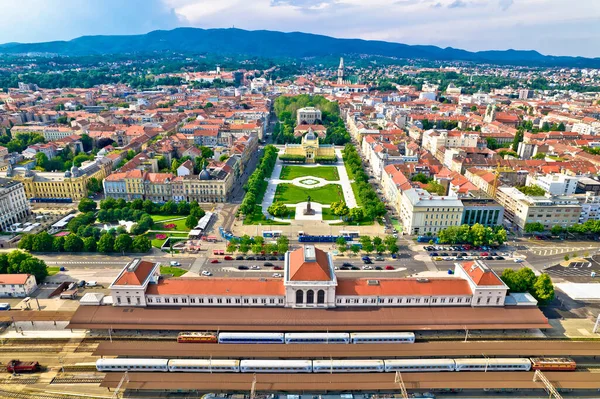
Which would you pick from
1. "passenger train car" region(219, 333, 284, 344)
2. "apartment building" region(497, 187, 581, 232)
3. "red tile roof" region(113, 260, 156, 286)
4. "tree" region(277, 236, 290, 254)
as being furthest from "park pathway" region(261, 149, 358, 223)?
"passenger train car" region(219, 333, 284, 344)

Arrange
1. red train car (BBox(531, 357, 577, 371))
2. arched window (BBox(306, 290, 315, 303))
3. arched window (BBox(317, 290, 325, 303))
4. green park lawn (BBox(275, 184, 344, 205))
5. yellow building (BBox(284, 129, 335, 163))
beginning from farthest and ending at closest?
1. yellow building (BBox(284, 129, 335, 163))
2. green park lawn (BBox(275, 184, 344, 205))
3. arched window (BBox(317, 290, 325, 303))
4. arched window (BBox(306, 290, 315, 303))
5. red train car (BBox(531, 357, 577, 371))

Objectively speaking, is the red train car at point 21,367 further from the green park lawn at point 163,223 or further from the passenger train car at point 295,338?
the green park lawn at point 163,223

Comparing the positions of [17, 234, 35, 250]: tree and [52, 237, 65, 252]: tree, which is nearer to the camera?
[17, 234, 35, 250]: tree

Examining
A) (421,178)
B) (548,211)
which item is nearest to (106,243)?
(421,178)

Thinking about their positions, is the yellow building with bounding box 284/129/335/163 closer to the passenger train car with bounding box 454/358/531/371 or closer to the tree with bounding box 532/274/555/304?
the tree with bounding box 532/274/555/304

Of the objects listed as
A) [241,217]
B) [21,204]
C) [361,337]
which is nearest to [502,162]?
[241,217]

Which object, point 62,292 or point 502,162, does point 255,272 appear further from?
point 502,162
